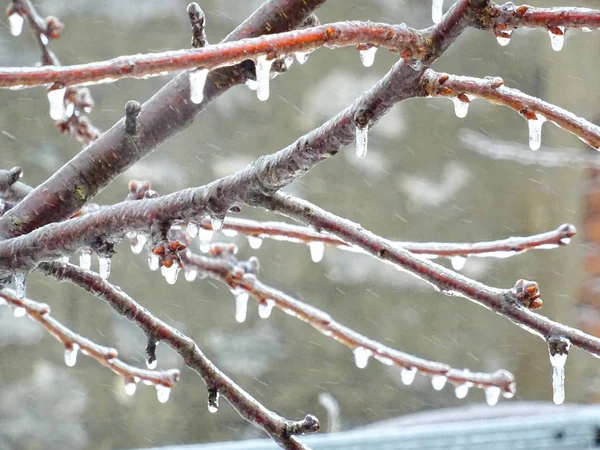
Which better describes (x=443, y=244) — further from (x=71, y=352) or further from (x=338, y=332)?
(x=71, y=352)

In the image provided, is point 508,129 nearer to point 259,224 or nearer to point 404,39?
point 259,224

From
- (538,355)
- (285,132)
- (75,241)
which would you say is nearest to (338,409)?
(538,355)

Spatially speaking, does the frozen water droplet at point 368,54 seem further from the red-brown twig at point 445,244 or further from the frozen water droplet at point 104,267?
the frozen water droplet at point 104,267

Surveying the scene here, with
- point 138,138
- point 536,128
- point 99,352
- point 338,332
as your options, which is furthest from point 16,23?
point 536,128

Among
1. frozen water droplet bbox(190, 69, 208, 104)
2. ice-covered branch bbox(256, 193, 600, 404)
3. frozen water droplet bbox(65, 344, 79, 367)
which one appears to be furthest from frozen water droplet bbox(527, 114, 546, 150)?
frozen water droplet bbox(65, 344, 79, 367)

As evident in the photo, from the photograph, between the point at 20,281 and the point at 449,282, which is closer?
the point at 449,282
